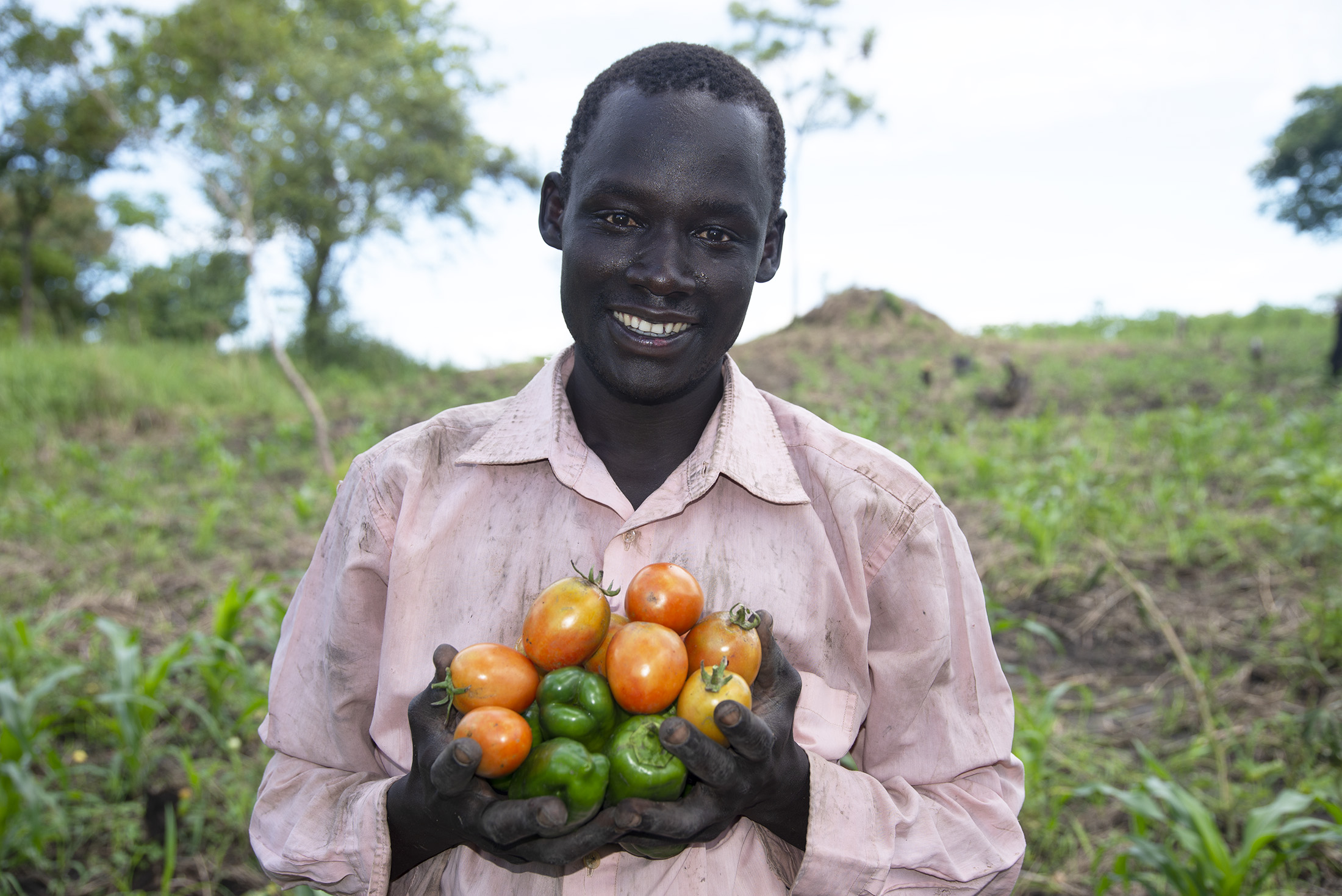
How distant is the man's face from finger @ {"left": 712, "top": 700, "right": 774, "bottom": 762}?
63cm

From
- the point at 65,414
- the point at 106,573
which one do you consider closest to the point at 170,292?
the point at 65,414

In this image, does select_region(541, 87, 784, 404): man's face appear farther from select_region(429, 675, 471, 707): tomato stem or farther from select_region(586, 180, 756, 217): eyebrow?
select_region(429, 675, 471, 707): tomato stem

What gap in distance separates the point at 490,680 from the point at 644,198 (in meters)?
0.78

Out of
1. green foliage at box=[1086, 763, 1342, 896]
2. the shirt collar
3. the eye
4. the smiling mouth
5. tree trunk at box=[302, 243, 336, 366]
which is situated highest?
tree trunk at box=[302, 243, 336, 366]

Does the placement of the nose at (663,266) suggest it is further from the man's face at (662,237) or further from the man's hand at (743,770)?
the man's hand at (743,770)

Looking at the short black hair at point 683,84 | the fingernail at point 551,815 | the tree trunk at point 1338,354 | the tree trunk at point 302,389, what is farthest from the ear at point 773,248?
the tree trunk at point 1338,354

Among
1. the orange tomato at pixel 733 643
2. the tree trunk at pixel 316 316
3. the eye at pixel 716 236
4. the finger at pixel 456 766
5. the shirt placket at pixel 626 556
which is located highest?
the tree trunk at pixel 316 316

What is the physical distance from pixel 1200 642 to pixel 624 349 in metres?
3.85

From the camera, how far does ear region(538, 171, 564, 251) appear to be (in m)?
1.70

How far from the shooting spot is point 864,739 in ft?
5.21

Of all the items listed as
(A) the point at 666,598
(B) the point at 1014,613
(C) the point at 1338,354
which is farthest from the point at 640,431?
(C) the point at 1338,354

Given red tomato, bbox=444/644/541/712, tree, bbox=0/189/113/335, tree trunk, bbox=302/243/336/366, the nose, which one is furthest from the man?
tree, bbox=0/189/113/335

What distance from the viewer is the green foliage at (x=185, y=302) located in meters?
22.2

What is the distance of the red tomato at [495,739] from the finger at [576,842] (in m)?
0.10
